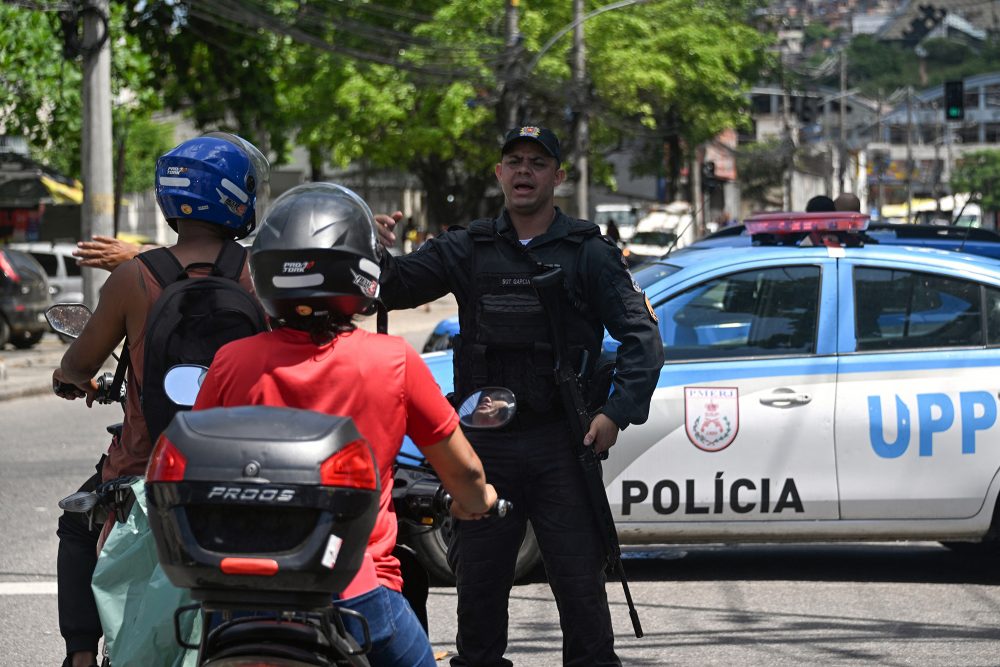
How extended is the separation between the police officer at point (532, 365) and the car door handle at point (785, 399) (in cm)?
235

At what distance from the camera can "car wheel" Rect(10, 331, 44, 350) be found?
22422mm

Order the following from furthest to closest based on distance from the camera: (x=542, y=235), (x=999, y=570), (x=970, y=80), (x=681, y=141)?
(x=970, y=80) < (x=681, y=141) < (x=999, y=570) < (x=542, y=235)

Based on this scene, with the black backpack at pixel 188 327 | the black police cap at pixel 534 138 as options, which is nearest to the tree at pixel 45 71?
the black police cap at pixel 534 138

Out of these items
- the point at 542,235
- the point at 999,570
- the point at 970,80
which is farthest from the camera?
the point at 970,80

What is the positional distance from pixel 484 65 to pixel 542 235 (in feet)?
104

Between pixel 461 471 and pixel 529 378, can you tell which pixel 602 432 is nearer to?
pixel 529 378

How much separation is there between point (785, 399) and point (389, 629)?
13.3ft

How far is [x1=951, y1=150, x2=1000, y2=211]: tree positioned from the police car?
105066 millimetres

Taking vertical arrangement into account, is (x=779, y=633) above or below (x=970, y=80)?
below

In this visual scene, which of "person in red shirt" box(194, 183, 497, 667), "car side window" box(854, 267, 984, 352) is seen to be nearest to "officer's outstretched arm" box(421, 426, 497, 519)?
"person in red shirt" box(194, 183, 497, 667)

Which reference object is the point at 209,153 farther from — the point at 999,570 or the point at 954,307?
the point at 999,570

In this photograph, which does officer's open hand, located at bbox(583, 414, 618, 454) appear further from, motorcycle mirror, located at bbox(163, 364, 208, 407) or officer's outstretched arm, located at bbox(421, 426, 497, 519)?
motorcycle mirror, located at bbox(163, 364, 208, 407)

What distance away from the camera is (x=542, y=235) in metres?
4.45

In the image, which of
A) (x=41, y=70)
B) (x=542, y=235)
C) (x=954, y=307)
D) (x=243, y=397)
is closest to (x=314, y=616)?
(x=243, y=397)
